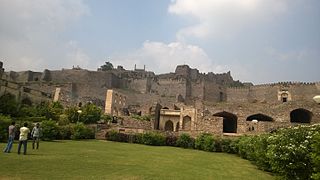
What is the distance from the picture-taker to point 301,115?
123 ft

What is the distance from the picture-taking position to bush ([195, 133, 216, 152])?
22.6 metres

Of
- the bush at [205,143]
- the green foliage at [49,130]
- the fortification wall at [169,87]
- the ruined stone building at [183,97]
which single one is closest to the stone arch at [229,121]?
the ruined stone building at [183,97]

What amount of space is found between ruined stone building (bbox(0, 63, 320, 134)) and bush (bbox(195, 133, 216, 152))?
13.6 feet

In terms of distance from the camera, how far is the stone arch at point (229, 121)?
36.5 m

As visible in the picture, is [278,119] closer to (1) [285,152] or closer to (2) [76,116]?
(2) [76,116]

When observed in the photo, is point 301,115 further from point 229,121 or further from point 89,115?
point 89,115

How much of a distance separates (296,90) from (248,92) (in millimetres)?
7829

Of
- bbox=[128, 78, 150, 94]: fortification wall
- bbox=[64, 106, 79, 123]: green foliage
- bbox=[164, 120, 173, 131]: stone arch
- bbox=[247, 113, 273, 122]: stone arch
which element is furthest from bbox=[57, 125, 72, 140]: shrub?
bbox=[128, 78, 150, 94]: fortification wall

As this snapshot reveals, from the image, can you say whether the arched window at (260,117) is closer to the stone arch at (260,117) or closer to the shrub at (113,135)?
the stone arch at (260,117)

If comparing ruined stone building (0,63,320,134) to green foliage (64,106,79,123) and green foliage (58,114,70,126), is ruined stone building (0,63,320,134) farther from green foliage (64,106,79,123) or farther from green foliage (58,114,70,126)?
green foliage (58,114,70,126)

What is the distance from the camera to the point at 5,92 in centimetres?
3656

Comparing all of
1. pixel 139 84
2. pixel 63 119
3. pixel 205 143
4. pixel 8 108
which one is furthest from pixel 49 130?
pixel 139 84

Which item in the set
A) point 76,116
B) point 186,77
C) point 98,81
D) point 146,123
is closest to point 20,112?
point 76,116

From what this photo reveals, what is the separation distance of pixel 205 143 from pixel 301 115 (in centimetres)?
1932
